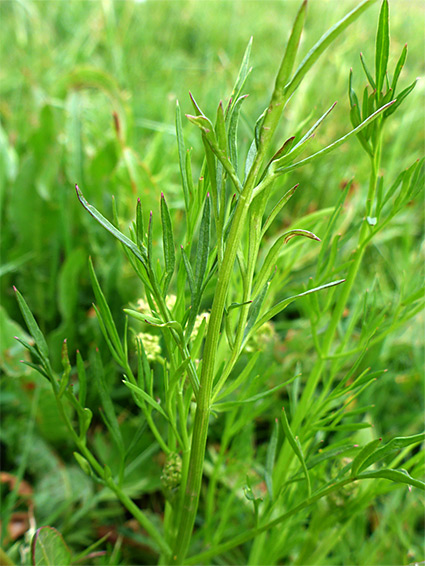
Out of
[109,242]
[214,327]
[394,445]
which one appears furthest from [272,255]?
[109,242]

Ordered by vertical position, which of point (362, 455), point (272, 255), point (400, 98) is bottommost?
point (362, 455)

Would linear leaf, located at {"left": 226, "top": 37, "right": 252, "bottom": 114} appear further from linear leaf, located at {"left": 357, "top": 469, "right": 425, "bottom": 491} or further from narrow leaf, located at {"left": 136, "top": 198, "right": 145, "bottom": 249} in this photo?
linear leaf, located at {"left": 357, "top": 469, "right": 425, "bottom": 491}

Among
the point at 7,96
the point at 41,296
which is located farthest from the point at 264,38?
the point at 41,296

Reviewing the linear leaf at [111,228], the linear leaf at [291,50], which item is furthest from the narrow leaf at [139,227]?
the linear leaf at [291,50]

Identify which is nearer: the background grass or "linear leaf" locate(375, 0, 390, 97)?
"linear leaf" locate(375, 0, 390, 97)

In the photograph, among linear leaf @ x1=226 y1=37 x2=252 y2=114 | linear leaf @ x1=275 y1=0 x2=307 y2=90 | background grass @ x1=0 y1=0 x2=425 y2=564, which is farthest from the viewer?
background grass @ x1=0 y1=0 x2=425 y2=564

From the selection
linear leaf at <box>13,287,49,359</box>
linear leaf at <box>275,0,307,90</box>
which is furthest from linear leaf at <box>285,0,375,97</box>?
linear leaf at <box>13,287,49,359</box>

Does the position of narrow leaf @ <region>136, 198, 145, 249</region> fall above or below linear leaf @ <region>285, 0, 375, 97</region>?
below

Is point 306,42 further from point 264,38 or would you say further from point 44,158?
point 44,158

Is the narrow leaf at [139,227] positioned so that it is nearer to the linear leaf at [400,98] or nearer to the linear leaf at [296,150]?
the linear leaf at [296,150]

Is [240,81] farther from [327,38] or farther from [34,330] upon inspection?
[34,330]
